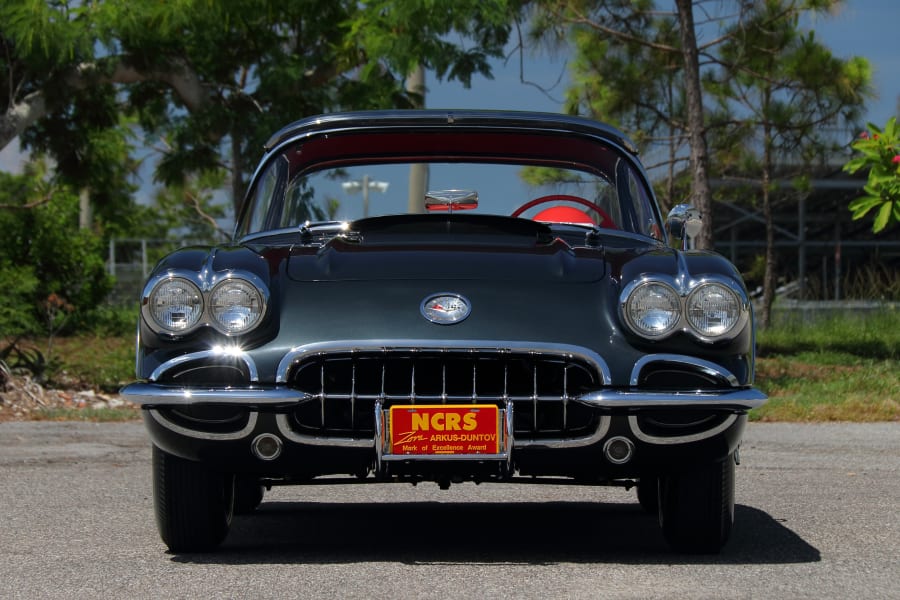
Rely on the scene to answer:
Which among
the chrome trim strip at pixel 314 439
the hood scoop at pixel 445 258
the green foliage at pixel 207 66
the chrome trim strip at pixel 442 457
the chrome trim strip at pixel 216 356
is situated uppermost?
the green foliage at pixel 207 66

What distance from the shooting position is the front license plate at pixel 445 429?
387 cm

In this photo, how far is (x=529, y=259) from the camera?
14.0 feet

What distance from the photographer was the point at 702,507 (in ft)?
14.0

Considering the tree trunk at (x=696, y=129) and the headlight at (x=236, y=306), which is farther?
the tree trunk at (x=696, y=129)

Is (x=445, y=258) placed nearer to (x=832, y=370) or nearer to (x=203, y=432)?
(x=203, y=432)

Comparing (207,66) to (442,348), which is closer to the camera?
(442,348)

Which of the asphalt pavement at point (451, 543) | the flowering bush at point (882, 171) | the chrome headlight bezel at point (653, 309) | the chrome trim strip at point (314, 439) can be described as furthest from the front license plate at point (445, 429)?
the flowering bush at point (882, 171)

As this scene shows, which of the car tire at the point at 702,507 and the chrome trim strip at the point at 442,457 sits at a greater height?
the chrome trim strip at the point at 442,457

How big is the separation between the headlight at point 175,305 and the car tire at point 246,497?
4.43 feet

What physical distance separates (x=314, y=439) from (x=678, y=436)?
104cm

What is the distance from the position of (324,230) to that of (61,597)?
1.70 metres

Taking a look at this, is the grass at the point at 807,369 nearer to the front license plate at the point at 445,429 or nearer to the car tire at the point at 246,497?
the car tire at the point at 246,497

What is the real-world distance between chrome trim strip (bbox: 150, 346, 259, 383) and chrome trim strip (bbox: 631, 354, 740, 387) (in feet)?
3.51

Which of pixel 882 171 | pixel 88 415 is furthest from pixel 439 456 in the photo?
pixel 882 171
